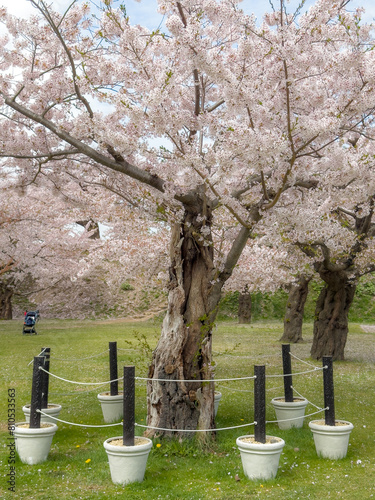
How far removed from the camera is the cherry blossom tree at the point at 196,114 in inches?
260

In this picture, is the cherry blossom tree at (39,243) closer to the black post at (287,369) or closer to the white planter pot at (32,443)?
the black post at (287,369)

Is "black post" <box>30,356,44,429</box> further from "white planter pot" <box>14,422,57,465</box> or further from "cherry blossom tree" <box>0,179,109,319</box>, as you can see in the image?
"cherry blossom tree" <box>0,179,109,319</box>

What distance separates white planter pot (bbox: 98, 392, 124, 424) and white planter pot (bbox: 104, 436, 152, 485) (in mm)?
2590

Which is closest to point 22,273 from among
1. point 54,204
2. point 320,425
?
point 54,204

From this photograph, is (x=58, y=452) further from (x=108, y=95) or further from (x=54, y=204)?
(x=54, y=204)

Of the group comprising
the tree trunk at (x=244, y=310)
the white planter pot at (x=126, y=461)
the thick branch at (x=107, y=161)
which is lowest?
the white planter pot at (x=126, y=461)

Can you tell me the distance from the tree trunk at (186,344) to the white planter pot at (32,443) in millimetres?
1431

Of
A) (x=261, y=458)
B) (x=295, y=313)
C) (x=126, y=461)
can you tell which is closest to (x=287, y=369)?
(x=261, y=458)

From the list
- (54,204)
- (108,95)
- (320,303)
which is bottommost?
(320,303)

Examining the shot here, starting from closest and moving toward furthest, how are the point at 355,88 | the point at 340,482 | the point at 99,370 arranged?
the point at 340,482 < the point at 355,88 < the point at 99,370

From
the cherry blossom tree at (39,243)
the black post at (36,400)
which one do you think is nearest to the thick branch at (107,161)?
the black post at (36,400)

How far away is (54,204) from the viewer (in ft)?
84.6

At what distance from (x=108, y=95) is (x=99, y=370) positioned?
850cm

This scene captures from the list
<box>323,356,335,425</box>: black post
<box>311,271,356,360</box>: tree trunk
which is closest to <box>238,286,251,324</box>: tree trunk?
<box>311,271,356,360</box>: tree trunk
